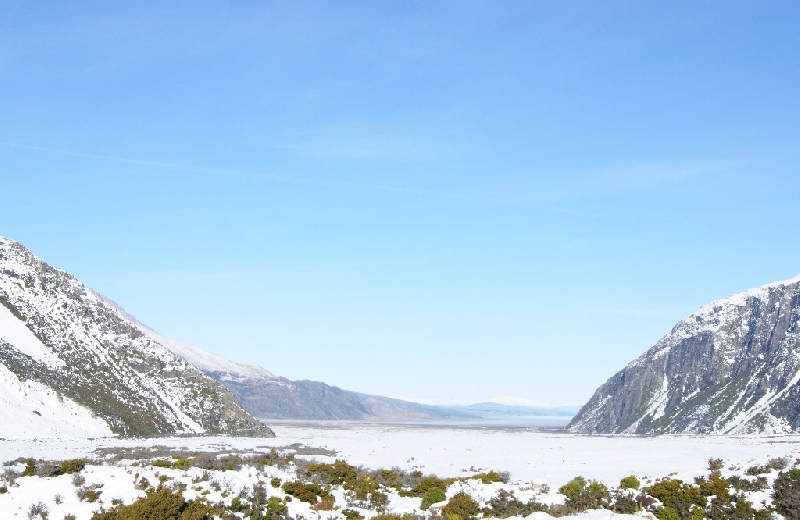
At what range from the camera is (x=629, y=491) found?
34156mm

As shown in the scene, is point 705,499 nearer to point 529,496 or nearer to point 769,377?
point 529,496

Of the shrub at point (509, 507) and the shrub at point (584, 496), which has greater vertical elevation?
the shrub at point (584, 496)

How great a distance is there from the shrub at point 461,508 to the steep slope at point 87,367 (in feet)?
234

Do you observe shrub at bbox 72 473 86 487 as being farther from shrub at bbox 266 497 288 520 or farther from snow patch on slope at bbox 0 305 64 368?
snow patch on slope at bbox 0 305 64 368

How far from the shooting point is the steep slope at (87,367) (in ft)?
332

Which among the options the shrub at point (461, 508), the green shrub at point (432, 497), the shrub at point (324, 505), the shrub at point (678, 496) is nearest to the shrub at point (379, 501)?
the green shrub at point (432, 497)

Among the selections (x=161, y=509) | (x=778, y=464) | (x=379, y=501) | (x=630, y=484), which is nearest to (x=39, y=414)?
(x=379, y=501)

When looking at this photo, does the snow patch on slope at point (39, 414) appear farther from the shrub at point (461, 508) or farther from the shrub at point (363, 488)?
the shrub at point (461, 508)

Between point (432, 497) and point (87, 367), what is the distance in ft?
316

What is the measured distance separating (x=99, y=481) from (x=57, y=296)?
360ft

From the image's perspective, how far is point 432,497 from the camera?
112ft

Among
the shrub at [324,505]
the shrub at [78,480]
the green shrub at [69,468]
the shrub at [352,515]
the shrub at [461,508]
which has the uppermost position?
the green shrub at [69,468]

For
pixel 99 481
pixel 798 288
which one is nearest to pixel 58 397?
pixel 99 481

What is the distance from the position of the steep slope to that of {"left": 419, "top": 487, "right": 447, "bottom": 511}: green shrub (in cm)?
6917
